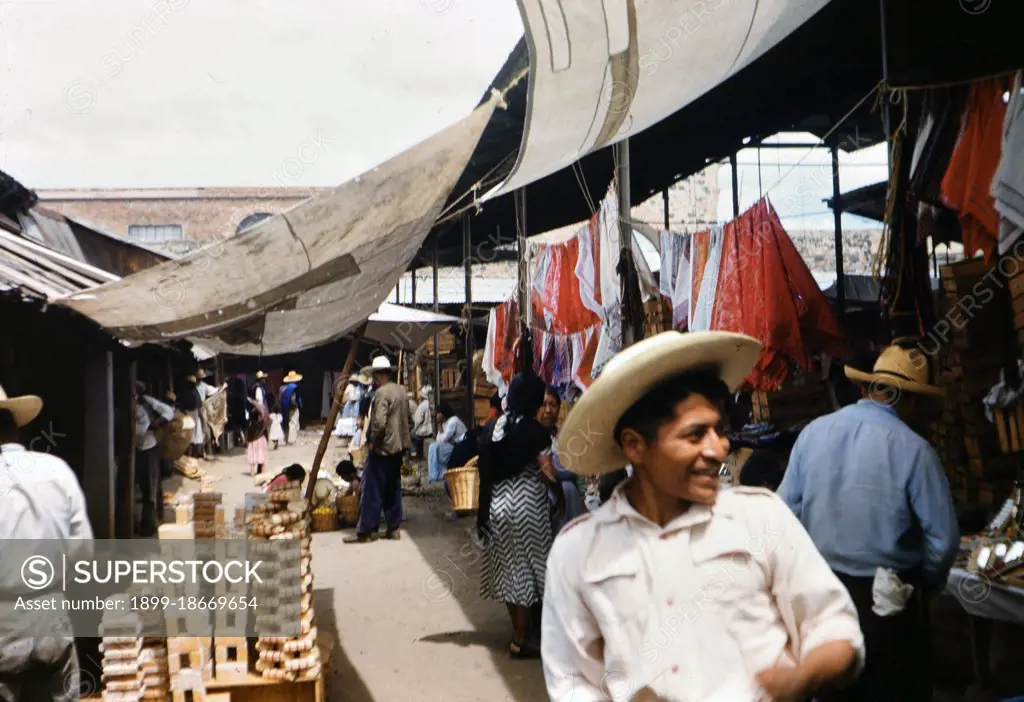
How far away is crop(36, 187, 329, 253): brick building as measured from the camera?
37094 mm

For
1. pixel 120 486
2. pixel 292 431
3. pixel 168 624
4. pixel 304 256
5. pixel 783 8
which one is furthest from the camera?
pixel 292 431

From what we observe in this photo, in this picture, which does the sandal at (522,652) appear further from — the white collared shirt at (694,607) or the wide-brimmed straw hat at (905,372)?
the white collared shirt at (694,607)

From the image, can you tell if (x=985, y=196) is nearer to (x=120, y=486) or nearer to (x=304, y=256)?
(x=304, y=256)

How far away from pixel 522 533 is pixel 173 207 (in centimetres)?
3551

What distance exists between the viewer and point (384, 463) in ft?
35.2

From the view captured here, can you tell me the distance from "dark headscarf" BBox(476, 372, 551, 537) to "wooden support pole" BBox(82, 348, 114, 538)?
3499mm

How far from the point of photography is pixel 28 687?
397 cm

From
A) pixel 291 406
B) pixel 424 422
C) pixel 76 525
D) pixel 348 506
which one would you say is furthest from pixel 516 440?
pixel 291 406

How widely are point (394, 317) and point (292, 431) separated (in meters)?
14.8

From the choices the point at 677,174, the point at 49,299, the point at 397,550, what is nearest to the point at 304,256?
the point at 49,299

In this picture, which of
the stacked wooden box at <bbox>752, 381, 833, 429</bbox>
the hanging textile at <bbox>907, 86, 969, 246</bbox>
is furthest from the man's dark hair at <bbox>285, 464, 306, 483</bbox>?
the hanging textile at <bbox>907, 86, 969, 246</bbox>

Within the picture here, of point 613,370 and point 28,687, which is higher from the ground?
point 613,370

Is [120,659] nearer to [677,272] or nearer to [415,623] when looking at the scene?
[415,623]

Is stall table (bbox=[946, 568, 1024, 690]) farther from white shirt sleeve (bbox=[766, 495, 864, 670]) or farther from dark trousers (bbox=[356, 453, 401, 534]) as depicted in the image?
dark trousers (bbox=[356, 453, 401, 534])
